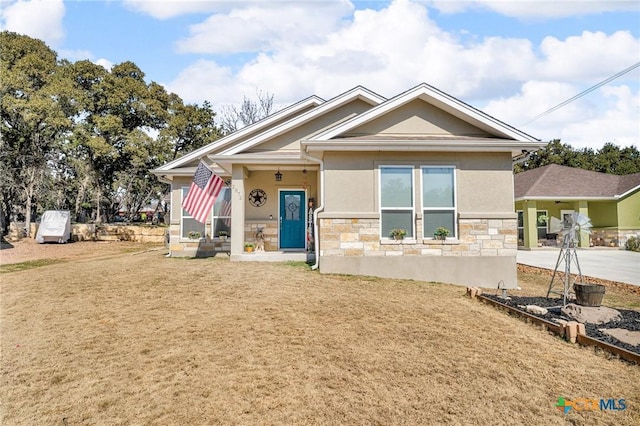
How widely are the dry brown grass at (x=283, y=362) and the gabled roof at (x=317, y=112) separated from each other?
5738 mm

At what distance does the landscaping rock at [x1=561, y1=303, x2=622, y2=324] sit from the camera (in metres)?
6.17

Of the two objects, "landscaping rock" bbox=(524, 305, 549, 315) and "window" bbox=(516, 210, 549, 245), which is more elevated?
"window" bbox=(516, 210, 549, 245)

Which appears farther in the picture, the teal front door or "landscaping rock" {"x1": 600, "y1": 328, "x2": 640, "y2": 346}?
the teal front door

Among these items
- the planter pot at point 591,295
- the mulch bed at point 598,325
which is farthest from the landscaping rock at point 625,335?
the planter pot at point 591,295

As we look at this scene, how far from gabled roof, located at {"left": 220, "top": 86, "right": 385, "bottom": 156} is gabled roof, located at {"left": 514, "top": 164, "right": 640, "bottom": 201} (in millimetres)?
12863

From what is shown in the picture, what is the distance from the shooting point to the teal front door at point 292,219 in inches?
523

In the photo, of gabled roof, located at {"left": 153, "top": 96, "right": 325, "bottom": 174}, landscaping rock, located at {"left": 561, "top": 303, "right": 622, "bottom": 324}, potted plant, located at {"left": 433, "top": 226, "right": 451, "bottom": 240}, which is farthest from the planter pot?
gabled roof, located at {"left": 153, "top": 96, "right": 325, "bottom": 174}

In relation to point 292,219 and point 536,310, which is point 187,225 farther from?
point 536,310

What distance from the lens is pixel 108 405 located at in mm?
3336

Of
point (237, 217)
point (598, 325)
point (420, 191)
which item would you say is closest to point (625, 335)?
point (598, 325)

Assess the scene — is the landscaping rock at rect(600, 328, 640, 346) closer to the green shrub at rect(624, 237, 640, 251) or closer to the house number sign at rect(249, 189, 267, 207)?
the house number sign at rect(249, 189, 267, 207)

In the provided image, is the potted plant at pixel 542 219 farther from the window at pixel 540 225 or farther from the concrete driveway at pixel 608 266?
the concrete driveway at pixel 608 266

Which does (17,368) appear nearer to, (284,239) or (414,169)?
(414,169)

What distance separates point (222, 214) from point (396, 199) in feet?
22.2
